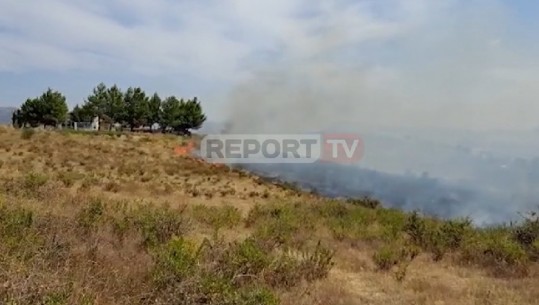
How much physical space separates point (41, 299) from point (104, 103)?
5760 centimetres

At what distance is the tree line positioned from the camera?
53531mm

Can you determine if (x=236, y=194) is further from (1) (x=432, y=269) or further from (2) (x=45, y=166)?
(1) (x=432, y=269)

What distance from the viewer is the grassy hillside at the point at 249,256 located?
462 cm

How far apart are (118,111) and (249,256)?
54442 mm

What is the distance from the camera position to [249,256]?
6.36 meters

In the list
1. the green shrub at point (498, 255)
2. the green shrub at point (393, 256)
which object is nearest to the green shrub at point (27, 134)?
the green shrub at point (393, 256)

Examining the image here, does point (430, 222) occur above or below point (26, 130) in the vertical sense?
below

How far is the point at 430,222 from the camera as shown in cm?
1334

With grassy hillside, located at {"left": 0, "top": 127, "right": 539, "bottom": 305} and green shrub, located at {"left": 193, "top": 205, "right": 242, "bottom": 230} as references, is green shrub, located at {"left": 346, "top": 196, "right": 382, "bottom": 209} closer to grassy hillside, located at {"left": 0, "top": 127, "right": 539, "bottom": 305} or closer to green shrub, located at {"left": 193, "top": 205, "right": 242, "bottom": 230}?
grassy hillside, located at {"left": 0, "top": 127, "right": 539, "bottom": 305}

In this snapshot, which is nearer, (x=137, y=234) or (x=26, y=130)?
(x=137, y=234)

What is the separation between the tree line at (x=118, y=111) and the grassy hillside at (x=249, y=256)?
40.3 meters

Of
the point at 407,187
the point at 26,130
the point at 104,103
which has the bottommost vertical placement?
the point at 407,187

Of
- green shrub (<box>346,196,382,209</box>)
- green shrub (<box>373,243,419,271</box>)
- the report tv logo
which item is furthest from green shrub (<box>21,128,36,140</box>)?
green shrub (<box>373,243,419,271</box>)

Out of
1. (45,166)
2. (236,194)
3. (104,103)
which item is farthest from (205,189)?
(104,103)
